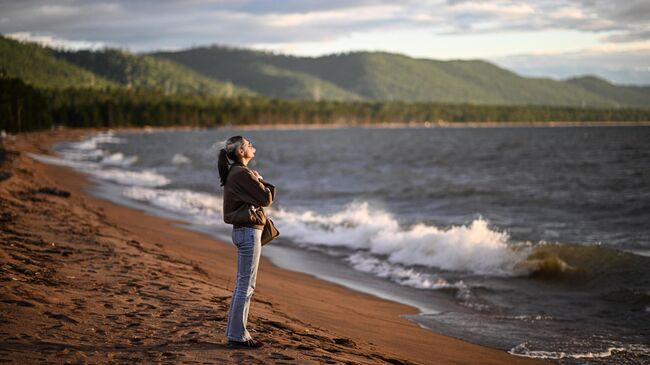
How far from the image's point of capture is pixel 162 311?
7.45 metres

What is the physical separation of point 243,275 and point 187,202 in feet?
61.0

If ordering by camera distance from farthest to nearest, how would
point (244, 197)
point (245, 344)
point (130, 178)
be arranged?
point (130, 178)
point (245, 344)
point (244, 197)

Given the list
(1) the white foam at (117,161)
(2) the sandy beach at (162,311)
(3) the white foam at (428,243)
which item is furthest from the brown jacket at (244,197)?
(1) the white foam at (117,161)

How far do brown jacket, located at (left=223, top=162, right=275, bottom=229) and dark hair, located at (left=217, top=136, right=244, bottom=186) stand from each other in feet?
0.22

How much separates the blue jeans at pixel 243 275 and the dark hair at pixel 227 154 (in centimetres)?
55

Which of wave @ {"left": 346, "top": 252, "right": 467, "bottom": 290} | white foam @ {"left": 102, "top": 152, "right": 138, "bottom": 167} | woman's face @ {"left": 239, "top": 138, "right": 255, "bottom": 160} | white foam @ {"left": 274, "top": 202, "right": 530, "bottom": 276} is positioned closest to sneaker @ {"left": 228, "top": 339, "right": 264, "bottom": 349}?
woman's face @ {"left": 239, "top": 138, "right": 255, "bottom": 160}

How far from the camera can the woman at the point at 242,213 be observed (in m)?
6.12

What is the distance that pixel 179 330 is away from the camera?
6.75 m

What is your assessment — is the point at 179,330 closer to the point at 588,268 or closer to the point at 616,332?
the point at 616,332

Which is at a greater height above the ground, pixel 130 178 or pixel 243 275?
pixel 243 275

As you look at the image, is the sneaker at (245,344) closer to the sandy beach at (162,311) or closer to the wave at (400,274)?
the sandy beach at (162,311)

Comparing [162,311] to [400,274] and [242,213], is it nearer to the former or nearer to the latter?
[242,213]

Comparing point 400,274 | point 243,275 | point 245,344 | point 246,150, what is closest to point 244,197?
point 246,150

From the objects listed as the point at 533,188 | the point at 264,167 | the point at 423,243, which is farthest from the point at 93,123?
the point at 423,243
